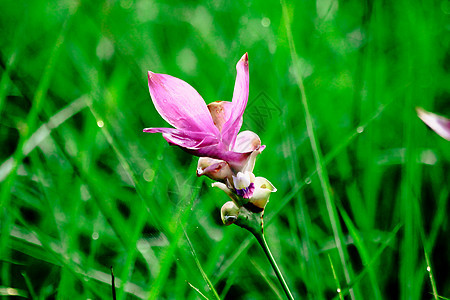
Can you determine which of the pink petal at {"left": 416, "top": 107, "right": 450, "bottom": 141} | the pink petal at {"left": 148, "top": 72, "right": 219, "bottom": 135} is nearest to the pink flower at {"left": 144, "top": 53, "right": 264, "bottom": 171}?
the pink petal at {"left": 148, "top": 72, "right": 219, "bottom": 135}

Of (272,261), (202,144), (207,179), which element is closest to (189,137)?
(202,144)

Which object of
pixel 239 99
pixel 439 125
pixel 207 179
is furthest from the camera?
pixel 207 179

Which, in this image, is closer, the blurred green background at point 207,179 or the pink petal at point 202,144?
the pink petal at point 202,144

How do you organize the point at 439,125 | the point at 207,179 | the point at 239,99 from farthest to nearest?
the point at 207,179 < the point at 239,99 < the point at 439,125

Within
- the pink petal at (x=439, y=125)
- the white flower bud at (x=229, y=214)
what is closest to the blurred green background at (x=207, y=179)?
the white flower bud at (x=229, y=214)

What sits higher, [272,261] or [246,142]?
[246,142]

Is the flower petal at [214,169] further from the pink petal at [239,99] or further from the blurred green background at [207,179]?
the blurred green background at [207,179]

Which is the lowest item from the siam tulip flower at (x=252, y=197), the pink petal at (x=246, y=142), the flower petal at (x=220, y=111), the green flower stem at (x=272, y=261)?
the green flower stem at (x=272, y=261)

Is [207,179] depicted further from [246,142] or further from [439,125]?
[439,125]
